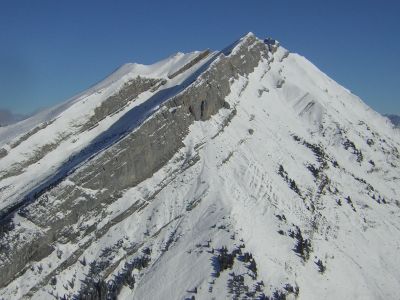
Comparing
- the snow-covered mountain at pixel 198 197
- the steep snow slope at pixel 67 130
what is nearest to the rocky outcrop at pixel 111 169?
the snow-covered mountain at pixel 198 197

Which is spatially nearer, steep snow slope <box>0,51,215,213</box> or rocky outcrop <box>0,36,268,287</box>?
rocky outcrop <box>0,36,268,287</box>

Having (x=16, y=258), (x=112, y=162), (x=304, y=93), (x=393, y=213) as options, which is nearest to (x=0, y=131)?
(x=112, y=162)

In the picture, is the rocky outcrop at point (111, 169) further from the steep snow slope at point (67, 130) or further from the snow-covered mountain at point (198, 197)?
the steep snow slope at point (67, 130)

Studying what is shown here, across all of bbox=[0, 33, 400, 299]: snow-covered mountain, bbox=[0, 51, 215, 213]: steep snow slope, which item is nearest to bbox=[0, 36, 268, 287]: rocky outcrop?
bbox=[0, 33, 400, 299]: snow-covered mountain

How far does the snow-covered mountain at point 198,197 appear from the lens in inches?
2672

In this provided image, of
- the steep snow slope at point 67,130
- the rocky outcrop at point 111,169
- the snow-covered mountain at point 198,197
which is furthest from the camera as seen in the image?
the steep snow slope at point 67,130

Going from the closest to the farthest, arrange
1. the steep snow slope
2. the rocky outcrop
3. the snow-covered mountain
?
1. the snow-covered mountain
2. the rocky outcrop
3. the steep snow slope

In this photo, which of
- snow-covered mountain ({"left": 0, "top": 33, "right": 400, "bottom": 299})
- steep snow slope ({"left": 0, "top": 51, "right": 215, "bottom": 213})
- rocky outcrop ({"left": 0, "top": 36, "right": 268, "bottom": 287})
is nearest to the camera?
snow-covered mountain ({"left": 0, "top": 33, "right": 400, "bottom": 299})

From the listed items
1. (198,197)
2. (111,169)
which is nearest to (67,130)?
(111,169)

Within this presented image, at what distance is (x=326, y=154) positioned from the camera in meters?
98.4

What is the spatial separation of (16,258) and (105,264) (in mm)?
10705

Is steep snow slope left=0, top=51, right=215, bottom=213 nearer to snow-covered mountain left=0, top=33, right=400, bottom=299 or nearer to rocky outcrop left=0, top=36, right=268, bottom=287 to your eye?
snow-covered mountain left=0, top=33, right=400, bottom=299

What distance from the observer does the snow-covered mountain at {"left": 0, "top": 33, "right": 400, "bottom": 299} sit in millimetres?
67875

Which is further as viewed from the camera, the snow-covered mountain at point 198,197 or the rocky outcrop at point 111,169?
the rocky outcrop at point 111,169
